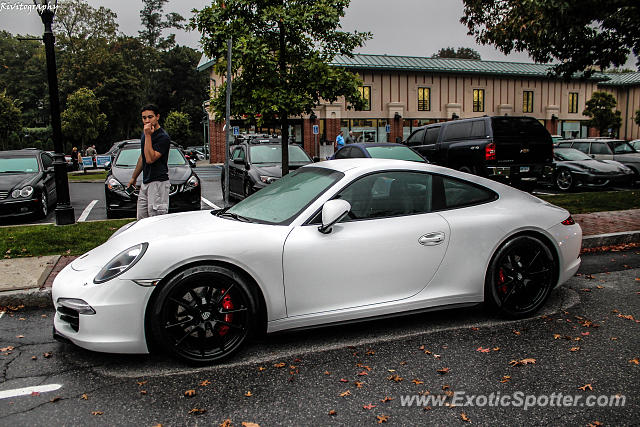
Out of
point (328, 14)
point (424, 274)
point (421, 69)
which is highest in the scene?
point (421, 69)

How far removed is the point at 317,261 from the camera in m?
3.74

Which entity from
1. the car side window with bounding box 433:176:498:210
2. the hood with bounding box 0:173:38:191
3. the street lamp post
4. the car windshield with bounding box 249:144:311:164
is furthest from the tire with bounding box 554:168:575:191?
the hood with bounding box 0:173:38:191

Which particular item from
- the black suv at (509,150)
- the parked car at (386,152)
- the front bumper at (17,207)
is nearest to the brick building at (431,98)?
the parked car at (386,152)

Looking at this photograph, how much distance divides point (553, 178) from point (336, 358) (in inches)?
548

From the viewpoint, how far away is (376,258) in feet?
12.8

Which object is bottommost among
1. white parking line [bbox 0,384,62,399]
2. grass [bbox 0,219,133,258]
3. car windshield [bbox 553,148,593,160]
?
white parking line [bbox 0,384,62,399]

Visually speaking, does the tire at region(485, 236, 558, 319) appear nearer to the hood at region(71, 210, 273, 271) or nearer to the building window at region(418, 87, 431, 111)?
the hood at region(71, 210, 273, 271)

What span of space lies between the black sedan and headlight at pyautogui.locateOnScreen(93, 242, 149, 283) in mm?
6238

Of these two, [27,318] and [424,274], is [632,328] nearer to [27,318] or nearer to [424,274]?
[424,274]

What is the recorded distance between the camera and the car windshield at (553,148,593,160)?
51.6ft

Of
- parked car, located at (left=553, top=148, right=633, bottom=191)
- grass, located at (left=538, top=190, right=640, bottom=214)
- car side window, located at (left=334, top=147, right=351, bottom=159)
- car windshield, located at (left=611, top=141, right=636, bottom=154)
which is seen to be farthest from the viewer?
car windshield, located at (left=611, top=141, right=636, bottom=154)

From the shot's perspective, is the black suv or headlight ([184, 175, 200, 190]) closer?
headlight ([184, 175, 200, 190])

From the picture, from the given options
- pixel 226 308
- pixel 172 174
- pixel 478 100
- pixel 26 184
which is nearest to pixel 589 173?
pixel 172 174

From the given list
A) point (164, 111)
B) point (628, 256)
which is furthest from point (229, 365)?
point (164, 111)
